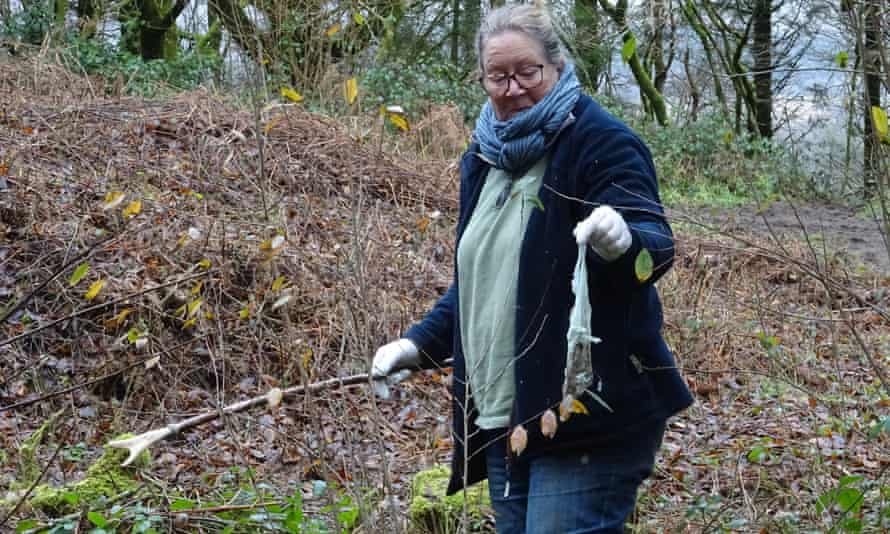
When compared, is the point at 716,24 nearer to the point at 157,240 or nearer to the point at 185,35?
the point at 185,35

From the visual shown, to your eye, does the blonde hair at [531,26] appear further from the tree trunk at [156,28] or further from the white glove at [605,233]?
the tree trunk at [156,28]

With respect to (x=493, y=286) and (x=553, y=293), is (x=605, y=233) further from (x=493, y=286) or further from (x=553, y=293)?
(x=493, y=286)

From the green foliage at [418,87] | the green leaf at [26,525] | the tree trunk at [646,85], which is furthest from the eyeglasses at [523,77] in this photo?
the tree trunk at [646,85]

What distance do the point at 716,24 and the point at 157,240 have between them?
14985 mm

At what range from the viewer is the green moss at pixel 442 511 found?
12.5ft

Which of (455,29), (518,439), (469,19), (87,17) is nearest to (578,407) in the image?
(518,439)

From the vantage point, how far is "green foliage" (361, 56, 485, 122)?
505 inches

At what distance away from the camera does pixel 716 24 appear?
62.4 ft

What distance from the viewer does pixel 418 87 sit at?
13344mm

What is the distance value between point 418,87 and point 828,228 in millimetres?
5553

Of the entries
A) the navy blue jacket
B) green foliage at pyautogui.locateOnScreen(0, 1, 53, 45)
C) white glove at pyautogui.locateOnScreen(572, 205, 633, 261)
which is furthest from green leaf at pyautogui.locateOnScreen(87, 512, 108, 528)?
green foliage at pyautogui.locateOnScreen(0, 1, 53, 45)

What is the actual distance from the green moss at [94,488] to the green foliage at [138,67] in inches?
343

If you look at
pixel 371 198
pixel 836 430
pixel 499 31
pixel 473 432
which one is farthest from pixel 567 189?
pixel 371 198

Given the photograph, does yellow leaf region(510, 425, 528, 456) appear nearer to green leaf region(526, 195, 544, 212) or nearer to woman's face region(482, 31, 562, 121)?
green leaf region(526, 195, 544, 212)
